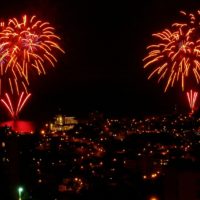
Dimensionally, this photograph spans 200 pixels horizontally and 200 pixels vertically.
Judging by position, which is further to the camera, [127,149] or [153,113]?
[153,113]

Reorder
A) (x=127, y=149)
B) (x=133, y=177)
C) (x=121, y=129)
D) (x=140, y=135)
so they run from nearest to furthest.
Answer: (x=133, y=177), (x=127, y=149), (x=140, y=135), (x=121, y=129)

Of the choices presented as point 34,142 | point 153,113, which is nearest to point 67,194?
point 34,142

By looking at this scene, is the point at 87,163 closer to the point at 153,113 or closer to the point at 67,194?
the point at 67,194

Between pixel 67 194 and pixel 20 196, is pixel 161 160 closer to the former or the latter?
pixel 67 194

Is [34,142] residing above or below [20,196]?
above

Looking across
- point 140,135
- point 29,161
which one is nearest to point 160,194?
point 29,161

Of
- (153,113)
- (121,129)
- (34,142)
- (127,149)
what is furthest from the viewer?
(153,113)

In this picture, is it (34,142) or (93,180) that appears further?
(34,142)

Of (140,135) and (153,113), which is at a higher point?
(153,113)

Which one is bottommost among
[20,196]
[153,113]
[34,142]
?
[20,196]
